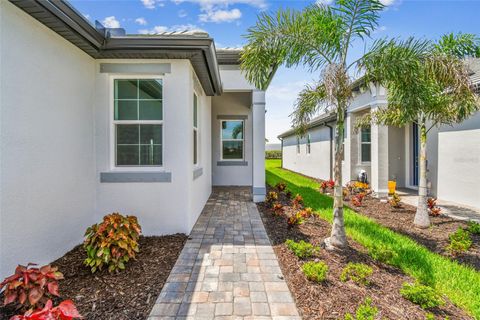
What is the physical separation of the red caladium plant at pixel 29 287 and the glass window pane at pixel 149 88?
3425mm

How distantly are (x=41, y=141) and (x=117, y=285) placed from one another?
2.26 metres

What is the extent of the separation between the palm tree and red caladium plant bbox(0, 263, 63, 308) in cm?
526

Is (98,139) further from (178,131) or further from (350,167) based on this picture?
(350,167)

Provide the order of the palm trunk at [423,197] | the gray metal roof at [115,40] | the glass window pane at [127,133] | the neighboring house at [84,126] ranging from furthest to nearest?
1. the palm trunk at [423,197]
2. the glass window pane at [127,133]
3. the gray metal roof at [115,40]
4. the neighboring house at [84,126]

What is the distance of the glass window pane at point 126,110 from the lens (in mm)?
4941

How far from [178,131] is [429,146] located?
29.0 ft

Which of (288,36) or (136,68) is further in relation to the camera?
(136,68)

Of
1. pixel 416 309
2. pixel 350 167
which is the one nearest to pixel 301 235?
pixel 416 309

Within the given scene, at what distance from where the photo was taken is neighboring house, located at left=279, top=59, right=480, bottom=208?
7.29 m

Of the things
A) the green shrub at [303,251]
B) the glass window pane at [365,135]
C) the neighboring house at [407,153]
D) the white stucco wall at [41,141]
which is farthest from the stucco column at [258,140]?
the glass window pane at [365,135]

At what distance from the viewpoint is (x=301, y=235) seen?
16.5ft

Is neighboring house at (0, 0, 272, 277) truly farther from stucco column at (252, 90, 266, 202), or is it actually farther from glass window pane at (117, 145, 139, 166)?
stucco column at (252, 90, 266, 202)

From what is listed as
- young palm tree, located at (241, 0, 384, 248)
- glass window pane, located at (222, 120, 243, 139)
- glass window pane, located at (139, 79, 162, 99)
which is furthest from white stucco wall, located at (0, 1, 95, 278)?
glass window pane, located at (222, 120, 243, 139)

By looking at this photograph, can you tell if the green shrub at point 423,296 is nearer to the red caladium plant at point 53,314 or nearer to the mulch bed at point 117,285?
the mulch bed at point 117,285
